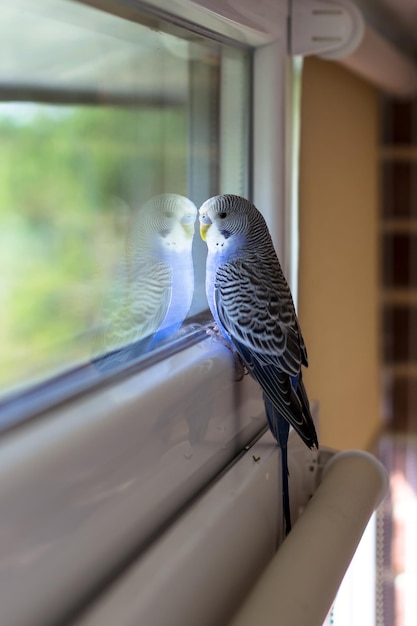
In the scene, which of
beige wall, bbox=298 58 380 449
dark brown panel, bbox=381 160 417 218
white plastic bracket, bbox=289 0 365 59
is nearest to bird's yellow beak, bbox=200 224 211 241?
white plastic bracket, bbox=289 0 365 59

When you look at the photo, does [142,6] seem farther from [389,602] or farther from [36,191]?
[389,602]

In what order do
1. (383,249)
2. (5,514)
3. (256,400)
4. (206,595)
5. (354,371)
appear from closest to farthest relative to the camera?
(5,514) → (206,595) → (256,400) → (354,371) → (383,249)

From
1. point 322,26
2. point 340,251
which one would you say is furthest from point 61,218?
point 340,251

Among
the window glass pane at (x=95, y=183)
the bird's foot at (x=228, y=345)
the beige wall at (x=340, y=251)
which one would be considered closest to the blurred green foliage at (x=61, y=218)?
the window glass pane at (x=95, y=183)

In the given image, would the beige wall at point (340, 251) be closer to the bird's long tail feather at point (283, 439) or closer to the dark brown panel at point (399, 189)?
the dark brown panel at point (399, 189)

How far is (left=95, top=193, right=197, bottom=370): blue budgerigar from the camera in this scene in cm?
47

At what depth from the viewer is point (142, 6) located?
1.53 feet

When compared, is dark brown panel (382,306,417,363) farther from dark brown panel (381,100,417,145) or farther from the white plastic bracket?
the white plastic bracket

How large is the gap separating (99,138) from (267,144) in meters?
0.22

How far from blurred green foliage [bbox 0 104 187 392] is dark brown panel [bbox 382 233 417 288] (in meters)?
1.02

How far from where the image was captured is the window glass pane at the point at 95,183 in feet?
1.29

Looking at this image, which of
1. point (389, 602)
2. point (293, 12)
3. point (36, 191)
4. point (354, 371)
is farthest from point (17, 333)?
point (389, 602)

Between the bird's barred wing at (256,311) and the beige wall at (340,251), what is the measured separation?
0.35 m

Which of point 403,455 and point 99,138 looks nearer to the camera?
point 99,138
